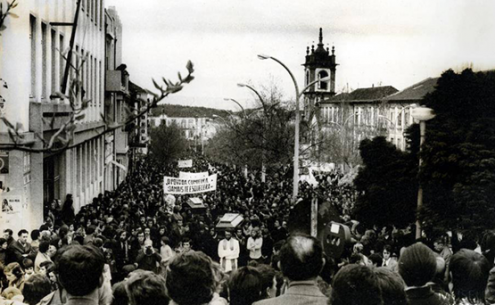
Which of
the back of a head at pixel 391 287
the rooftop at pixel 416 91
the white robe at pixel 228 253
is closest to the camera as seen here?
the back of a head at pixel 391 287

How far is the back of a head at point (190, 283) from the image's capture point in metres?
3.73

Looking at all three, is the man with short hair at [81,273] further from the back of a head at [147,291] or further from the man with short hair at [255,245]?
the man with short hair at [255,245]

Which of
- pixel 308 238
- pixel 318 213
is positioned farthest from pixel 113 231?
pixel 308 238

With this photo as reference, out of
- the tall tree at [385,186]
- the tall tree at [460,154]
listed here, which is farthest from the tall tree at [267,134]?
the tall tree at [460,154]

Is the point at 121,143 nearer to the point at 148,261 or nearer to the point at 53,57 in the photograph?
the point at 53,57

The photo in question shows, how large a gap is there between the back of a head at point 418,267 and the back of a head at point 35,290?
247 centimetres

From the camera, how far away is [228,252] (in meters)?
11.2

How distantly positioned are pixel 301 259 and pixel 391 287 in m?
0.60

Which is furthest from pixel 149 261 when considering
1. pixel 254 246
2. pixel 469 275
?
pixel 469 275

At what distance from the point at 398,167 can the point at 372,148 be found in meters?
0.90

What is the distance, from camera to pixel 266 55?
53.5 ft

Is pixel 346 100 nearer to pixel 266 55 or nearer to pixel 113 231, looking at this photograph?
pixel 266 55

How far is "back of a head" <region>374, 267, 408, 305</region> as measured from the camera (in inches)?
155

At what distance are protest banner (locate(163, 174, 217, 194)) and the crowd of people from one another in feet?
1.78
